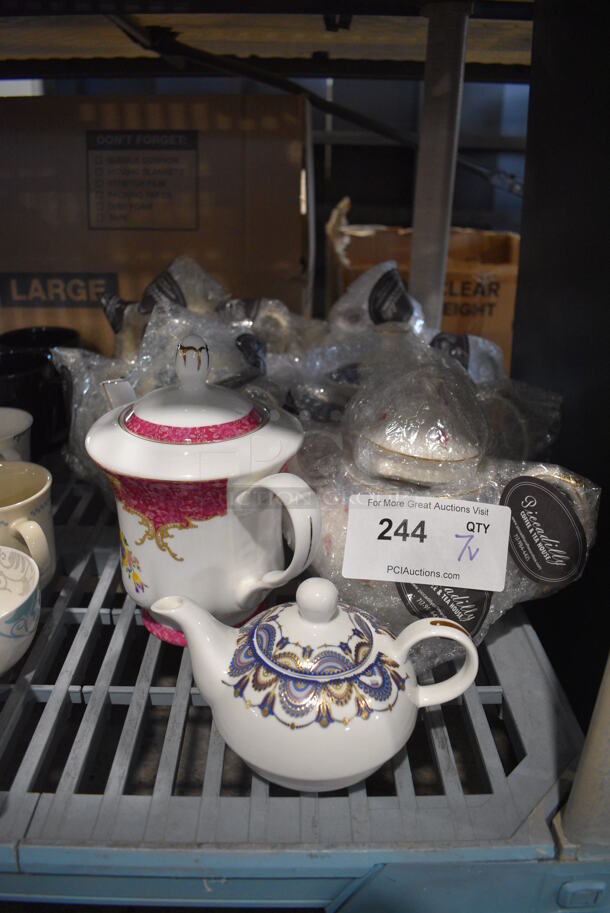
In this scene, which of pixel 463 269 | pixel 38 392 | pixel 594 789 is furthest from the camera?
pixel 463 269

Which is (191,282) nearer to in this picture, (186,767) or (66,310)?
(66,310)

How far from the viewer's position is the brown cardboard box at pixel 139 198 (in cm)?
110

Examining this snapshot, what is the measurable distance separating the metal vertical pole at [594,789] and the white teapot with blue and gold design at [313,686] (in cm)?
9

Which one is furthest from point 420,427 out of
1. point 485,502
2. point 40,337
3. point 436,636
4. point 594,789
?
point 40,337

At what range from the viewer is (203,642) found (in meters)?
0.51

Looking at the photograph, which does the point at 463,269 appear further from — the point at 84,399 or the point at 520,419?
the point at 84,399

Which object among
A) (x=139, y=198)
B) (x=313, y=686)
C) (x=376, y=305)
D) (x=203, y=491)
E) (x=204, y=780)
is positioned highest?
(x=139, y=198)

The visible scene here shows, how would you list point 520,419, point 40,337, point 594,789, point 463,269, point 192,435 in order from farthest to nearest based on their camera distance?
point 463,269 < point 40,337 < point 520,419 < point 192,435 < point 594,789

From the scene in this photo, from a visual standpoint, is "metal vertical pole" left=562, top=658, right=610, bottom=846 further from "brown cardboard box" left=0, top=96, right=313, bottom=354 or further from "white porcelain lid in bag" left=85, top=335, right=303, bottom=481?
"brown cardboard box" left=0, top=96, right=313, bottom=354

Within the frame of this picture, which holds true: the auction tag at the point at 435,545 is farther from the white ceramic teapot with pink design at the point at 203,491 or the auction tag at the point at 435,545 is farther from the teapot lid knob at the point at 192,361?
the teapot lid knob at the point at 192,361

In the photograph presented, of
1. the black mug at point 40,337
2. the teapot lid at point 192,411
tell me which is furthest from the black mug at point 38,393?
the teapot lid at point 192,411

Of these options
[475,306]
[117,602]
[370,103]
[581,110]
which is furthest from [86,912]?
[370,103]

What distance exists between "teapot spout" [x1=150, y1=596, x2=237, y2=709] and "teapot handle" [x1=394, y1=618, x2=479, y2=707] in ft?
0.41

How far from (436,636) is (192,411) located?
0.86 ft
